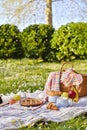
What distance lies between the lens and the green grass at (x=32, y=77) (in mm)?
4695

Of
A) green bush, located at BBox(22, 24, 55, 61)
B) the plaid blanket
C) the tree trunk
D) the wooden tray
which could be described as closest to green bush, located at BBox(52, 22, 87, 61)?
green bush, located at BBox(22, 24, 55, 61)

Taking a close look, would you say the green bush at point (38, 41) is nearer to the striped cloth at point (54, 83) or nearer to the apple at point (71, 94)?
the striped cloth at point (54, 83)

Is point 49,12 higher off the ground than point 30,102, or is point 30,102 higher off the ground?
point 49,12

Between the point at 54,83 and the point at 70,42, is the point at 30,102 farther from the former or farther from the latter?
the point at 70,42

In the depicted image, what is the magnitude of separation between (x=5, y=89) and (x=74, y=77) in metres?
1.76

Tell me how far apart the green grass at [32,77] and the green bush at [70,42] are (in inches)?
13.6

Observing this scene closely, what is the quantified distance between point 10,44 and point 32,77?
16.1 ft

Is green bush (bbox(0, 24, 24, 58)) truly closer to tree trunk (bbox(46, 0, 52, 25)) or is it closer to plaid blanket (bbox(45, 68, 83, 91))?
tree trunk (bbox(46, 0, 52, 25))

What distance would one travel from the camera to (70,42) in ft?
43.5

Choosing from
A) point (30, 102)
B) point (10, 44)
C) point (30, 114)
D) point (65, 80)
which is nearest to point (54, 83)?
point (65, 80)

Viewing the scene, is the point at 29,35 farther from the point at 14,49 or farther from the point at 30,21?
the point at 30,21

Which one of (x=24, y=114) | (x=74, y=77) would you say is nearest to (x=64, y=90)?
(x=74, y=77)

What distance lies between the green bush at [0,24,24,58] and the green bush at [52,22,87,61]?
1.38m

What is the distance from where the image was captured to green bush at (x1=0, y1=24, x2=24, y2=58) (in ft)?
46.5
